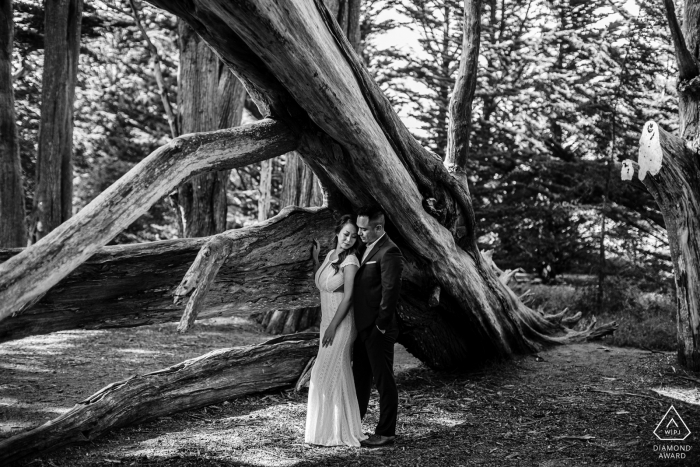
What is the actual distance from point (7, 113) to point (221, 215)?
147 inches

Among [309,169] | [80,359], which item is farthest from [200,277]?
[309,169]

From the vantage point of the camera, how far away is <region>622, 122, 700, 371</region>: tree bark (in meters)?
7.10

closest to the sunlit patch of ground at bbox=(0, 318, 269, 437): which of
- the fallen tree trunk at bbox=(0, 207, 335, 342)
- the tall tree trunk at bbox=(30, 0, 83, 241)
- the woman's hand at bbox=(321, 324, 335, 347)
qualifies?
the fallen tree trunk at bbox=(0, 207, 335, 342)

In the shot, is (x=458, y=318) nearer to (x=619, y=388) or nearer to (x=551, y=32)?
(x=619, y=388)

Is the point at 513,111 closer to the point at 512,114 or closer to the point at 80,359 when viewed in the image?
the point at 512,114

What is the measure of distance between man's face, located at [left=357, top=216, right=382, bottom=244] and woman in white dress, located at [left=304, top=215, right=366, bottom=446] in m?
0.07

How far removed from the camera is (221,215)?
11.4 m

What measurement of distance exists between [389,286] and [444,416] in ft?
5.44

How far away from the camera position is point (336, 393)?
18.5 feet

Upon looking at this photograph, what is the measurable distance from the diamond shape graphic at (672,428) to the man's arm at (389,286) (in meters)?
2.26

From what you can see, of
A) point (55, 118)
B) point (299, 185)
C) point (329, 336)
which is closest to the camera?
point (329, 336)

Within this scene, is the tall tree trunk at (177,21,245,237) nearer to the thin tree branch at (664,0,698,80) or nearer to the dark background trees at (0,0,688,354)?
the dark background trees at (0,0,688,354)

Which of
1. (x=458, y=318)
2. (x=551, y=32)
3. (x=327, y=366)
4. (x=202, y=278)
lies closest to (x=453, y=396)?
(x=458, y=318)

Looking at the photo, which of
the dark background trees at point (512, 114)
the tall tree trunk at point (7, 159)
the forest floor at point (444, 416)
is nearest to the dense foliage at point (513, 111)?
the dark background trees at point (512, 114)
